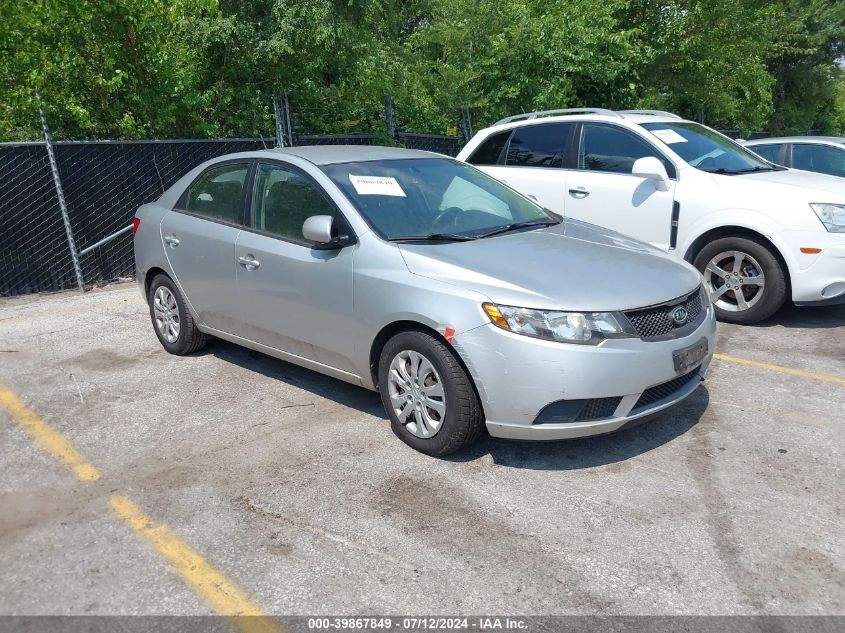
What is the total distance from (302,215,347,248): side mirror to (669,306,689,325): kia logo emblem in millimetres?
1862

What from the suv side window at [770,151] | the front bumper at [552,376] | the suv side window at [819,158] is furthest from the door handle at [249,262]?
the suv side window at [819,158]

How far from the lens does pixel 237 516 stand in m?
3.55

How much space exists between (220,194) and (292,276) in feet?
3.80

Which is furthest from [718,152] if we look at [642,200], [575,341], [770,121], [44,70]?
[770,121]

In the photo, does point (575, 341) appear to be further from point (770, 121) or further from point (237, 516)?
point (770, 121)

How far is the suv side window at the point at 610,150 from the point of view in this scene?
22.9ft

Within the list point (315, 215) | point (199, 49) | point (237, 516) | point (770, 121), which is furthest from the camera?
point (770, 121)

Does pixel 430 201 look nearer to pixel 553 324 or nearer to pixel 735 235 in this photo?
pixel 553 324

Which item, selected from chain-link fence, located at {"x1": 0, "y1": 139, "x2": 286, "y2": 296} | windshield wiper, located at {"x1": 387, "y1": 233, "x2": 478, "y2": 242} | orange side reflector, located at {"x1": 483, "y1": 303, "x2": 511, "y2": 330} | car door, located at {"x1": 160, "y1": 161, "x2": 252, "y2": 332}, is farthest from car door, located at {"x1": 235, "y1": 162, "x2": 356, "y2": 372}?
chain-link fence, located at {"x1": 0, "y1": 139, "x2": 286, "y2": 296}

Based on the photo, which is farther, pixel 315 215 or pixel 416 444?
pixel 315 215

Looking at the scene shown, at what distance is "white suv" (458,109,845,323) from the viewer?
605 cm

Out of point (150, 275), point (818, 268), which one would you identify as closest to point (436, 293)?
point (150, 275)

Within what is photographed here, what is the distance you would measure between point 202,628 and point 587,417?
2.01m

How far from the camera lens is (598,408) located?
12.3ft
